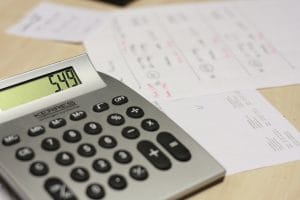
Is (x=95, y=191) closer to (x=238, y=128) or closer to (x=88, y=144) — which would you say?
(x=88, y=144)

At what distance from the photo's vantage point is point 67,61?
1.52 ft

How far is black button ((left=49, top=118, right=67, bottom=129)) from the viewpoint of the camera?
1.32 feet

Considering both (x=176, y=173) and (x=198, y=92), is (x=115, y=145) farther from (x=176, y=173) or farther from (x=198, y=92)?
(x=198, y=92)

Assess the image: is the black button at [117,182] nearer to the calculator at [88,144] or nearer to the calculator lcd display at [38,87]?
the calculator at [88,144]

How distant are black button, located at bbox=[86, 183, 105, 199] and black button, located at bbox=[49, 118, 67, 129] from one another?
2.8 inches

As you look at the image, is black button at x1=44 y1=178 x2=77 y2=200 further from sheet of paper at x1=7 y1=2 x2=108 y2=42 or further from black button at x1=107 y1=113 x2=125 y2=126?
sheet of paper at x1=7 y1=2 x2=108 y2=42

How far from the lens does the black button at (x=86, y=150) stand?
0.38 meters

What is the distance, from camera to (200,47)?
0.61 metres

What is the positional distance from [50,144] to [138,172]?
7cm

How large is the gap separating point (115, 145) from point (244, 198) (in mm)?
113

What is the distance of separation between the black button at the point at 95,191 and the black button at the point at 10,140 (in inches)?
3.0

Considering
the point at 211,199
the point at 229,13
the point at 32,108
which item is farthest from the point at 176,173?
the point at 229,13

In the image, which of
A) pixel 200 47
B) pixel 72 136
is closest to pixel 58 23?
pixel 200 47

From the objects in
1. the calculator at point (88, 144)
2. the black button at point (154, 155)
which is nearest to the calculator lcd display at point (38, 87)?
the calculator at point (88, 144)
